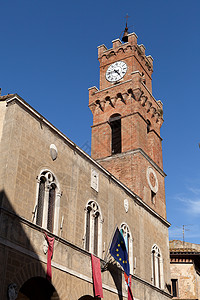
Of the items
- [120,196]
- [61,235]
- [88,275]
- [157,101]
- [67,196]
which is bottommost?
Answer: [88,275]

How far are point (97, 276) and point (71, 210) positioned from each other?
111 inches

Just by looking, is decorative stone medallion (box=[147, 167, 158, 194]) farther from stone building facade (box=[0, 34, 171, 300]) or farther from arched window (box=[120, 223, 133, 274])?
arched window (box=[120, 223, 133, 274])

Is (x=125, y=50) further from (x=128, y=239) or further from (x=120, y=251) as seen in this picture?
(x=120, y=251)

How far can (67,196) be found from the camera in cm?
1633

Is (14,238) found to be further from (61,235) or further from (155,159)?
(155,159)

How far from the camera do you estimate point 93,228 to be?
17531 mm

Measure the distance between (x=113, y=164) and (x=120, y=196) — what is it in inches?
233

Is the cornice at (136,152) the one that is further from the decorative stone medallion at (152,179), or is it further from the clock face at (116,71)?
the clock face at (116,71)

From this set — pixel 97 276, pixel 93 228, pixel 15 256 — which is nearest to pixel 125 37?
pixel 93 228

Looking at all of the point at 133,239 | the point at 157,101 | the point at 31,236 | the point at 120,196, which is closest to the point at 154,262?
the point at 133,239

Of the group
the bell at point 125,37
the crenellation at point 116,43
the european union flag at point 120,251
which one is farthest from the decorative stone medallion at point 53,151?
the bell at point 125,37

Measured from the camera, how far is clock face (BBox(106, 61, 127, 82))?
98.5 ft

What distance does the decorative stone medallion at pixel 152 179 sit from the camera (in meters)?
26.1

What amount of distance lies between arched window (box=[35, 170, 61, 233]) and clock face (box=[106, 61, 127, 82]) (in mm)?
15773
